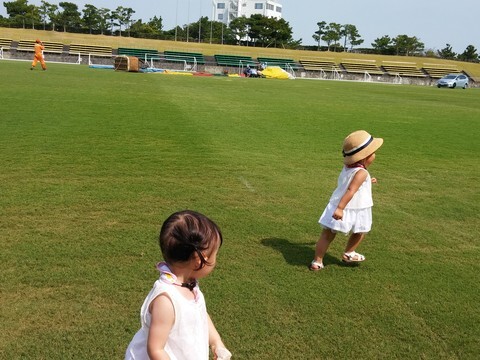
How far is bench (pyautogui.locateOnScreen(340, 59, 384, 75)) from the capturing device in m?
53.6

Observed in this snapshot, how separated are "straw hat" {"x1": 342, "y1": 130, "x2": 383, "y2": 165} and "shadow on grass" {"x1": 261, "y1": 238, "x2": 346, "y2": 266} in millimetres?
1016

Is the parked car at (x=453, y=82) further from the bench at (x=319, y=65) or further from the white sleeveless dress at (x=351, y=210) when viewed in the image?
the white sleeveless dress at (x=351, y=210)

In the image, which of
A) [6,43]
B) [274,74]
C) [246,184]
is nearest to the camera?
[246,184]

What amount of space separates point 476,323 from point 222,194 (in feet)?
11.5

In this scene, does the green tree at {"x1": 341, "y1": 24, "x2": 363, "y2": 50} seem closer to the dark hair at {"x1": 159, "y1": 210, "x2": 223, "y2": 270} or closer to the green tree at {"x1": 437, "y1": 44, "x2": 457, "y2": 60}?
the green tree at {"x1": 437, "y1": 44, "x2": 457, "y2": 60}

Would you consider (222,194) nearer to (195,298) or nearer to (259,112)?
(195,298)

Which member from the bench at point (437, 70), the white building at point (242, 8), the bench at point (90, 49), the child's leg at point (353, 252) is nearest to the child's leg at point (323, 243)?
the child's leg at point (353, 252)

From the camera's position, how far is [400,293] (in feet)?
13.0

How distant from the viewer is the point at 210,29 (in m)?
91.6

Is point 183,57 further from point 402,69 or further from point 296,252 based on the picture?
point 296,252

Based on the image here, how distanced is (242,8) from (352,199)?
132 m

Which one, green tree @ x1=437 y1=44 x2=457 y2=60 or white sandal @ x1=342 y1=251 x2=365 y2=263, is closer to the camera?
white sandal @ x1=342 y1=251 x2=365 y2=263

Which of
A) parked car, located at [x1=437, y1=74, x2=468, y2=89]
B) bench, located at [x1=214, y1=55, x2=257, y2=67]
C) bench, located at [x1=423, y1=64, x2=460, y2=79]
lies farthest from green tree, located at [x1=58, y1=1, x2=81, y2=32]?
parked car, located at [x1=437, y1=74, x2=468, y2=89]

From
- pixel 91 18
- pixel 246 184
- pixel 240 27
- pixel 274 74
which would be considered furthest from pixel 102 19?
pixel 246 184
